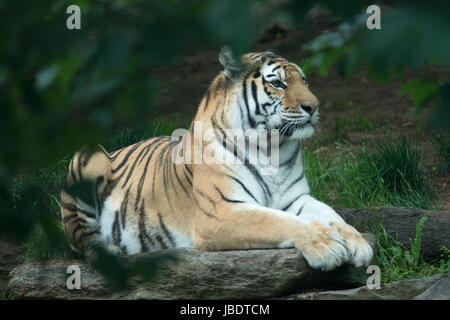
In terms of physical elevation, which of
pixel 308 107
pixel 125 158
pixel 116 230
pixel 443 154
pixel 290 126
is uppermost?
pixel 308 107

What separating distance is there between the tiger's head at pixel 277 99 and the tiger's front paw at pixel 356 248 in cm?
74

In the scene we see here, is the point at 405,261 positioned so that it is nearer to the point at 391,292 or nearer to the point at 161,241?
the point at 391,292

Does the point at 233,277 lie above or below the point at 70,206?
below

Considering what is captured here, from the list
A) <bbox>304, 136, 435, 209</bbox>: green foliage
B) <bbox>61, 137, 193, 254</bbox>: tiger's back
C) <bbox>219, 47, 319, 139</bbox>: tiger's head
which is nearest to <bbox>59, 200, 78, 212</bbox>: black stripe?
<bbox>61, 137, 193, 254</bbox>: tiger's back

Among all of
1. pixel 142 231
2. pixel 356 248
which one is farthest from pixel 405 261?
pixel 142 231

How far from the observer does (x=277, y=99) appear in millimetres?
4141

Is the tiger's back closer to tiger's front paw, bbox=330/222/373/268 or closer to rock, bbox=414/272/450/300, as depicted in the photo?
tiger's front paw, bbox=330/222/373/268

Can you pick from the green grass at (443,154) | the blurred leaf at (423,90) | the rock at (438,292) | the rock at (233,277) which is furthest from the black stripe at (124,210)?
the green grass at (443,154)

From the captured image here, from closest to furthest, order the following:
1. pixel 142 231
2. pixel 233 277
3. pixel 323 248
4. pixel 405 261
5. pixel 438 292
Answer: pixel 438 292, pixel 323 248, pixel 233 277, pixel 405 261, pixel 142 231

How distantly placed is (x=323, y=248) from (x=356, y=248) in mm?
294

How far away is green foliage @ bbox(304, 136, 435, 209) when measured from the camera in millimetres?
5574

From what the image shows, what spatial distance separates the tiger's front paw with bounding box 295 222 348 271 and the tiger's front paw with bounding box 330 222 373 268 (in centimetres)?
8

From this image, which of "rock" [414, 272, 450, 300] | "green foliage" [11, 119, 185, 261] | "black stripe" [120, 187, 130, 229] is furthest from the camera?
"black stripe" [120, 187, 130, 229]

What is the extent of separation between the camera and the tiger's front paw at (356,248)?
3.67 meters
